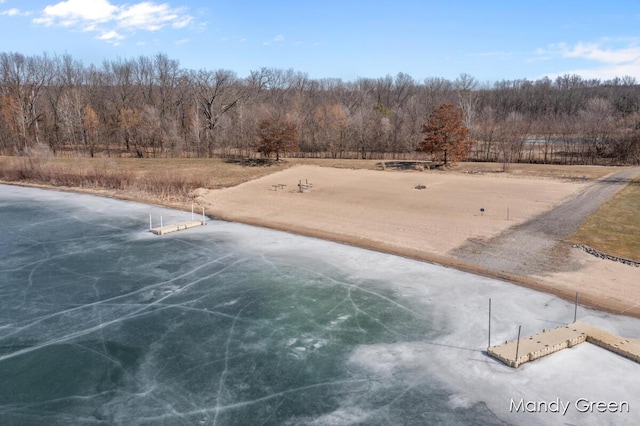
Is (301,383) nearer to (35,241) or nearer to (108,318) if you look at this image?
(108,318)

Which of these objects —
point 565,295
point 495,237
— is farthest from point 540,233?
point 565,295

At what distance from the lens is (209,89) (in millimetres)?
66500

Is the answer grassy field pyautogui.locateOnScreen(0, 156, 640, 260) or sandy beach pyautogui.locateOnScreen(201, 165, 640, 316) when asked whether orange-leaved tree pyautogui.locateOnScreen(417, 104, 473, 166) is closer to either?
grassy field pyautogui.locateOnScreen(0, 156, 640, 260)

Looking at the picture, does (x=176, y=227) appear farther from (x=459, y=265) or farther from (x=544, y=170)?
(x=544, y=170)

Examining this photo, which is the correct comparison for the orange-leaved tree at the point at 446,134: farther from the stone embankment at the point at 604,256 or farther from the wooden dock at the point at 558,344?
the wooden dock at the point at 558,344

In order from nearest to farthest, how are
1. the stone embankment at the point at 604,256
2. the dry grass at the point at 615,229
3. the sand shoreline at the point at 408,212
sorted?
the sand shoreline at the point at 408,212 < the stone embankment at the point at 604,256 < the dry grass at the point at 615,229

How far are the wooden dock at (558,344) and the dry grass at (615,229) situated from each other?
8.55m

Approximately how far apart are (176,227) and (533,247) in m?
18.2

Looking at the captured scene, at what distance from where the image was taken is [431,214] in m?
27.9

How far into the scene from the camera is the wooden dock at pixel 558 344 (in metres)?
11.5

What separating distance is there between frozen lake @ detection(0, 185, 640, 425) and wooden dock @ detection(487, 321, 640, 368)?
0.82 feet

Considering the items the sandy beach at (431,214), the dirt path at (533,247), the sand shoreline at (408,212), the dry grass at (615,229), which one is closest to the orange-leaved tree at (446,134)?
the sandy beach at (431,214)

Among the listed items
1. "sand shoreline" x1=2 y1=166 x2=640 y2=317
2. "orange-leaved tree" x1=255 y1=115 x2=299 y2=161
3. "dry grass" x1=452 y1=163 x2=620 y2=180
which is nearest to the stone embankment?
"sand shoreline" x1=2 y1=166 x2=640 y2=317

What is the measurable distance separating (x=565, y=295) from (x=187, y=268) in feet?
47.1
